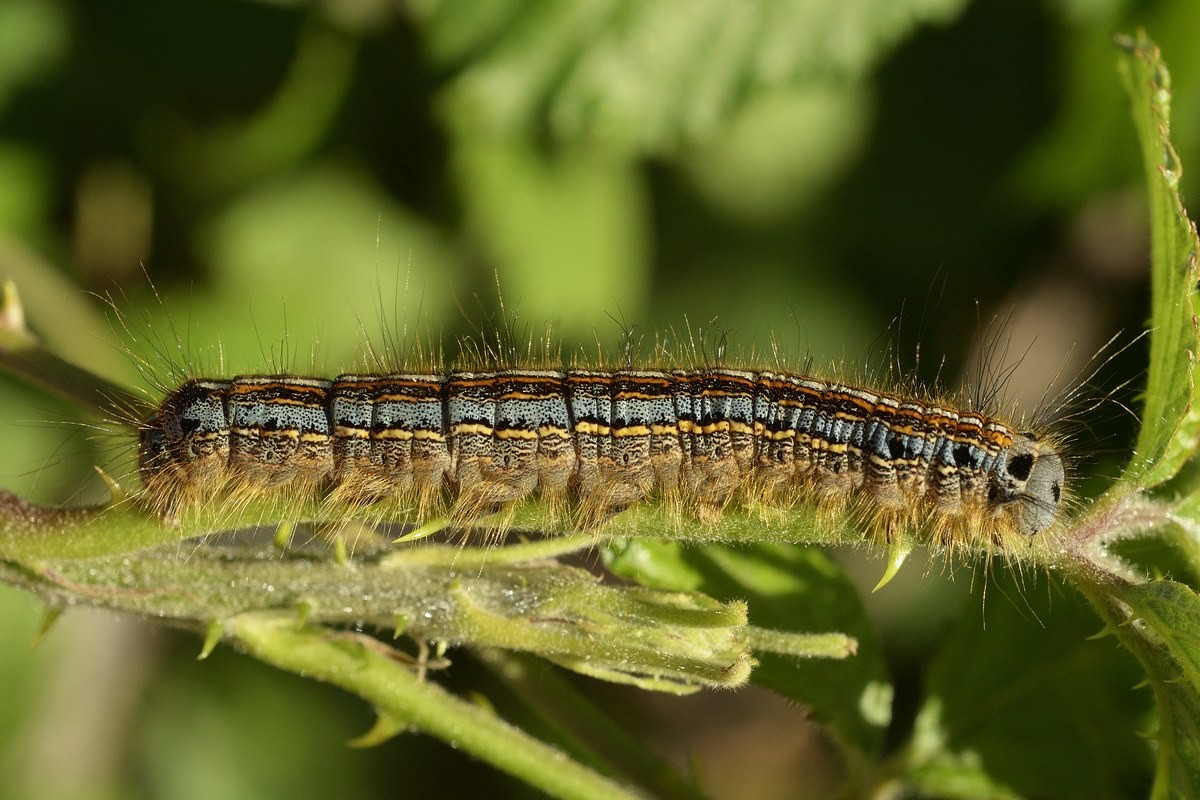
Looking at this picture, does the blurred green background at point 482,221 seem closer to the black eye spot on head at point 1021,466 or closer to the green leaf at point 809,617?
the black eye spot on head at point 1021,466

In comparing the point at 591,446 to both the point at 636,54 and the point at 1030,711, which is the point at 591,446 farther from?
the point at 636,54

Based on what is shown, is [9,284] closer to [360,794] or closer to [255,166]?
[255,166]

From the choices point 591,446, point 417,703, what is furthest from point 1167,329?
point 417,703

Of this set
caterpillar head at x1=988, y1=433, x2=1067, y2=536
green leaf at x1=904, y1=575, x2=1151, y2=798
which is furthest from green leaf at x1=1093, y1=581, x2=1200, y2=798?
caterpillar head at x1=988, y1=433, x2=1067, y2=536

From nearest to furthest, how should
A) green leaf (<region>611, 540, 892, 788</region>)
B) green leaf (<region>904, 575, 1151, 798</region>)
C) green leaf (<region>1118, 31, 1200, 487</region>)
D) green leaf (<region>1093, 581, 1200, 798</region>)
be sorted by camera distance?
green leaf (<region>1093, 581, 1200, 798</region>) < green leaf (<region>1118, 31, 1200, 487</region>) < green leaf (<region>611, 540, 892, 788</region>) < green leaf (<region>904, 575, 1151, 798</region>)

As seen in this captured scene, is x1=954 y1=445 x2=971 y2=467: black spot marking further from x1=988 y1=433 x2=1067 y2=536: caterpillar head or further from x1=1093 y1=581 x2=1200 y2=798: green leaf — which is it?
x1=1093 y1=581 x2=1200 y2=798: green leaf

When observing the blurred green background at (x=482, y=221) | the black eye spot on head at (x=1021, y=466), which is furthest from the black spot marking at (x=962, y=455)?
the blurred green background at (x=482, y=221)
